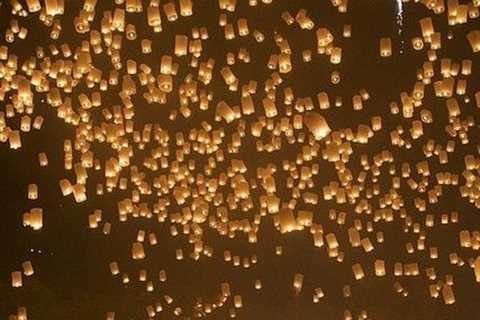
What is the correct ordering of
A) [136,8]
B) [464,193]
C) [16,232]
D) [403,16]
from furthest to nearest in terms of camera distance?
1. [403,16]
2. [16,232]
3. [464,193]
4. [136,8]

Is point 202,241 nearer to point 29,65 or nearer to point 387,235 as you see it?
point 387,235

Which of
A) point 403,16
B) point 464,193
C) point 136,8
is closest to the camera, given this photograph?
point 136,8

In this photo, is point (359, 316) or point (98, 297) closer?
point (98, 297)

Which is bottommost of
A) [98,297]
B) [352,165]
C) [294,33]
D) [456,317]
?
[456,317]

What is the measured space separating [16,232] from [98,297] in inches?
60.9

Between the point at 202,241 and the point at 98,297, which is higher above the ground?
the point at 202,241

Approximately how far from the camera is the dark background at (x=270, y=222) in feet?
32.1

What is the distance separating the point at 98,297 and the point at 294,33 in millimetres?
4268

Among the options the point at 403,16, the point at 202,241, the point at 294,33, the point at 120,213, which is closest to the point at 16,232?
the point at 120,213

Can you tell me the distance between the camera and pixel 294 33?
10094 millimetres

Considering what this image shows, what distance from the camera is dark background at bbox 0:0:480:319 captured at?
9789 mm

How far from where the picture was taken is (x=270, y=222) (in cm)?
1045

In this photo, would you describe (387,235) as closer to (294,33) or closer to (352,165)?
(352,165)

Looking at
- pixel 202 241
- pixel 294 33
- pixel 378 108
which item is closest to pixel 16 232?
pixel 202 241
